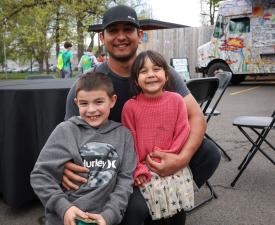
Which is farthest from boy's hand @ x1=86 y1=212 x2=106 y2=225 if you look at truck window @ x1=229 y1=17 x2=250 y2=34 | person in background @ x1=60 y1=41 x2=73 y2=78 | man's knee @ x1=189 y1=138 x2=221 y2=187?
truck window @ x1=229 y1=17 x2=250 y2=34

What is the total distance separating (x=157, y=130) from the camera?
7.29 feet

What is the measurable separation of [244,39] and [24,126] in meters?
12.6

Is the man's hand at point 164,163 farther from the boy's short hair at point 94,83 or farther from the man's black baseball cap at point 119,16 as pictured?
the man's black baseball cap at point 119,16

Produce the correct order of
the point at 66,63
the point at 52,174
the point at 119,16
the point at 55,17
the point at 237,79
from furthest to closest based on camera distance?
the point at 55,17, the point at 237,79, the point at 66,63, the point at 119,16, the point at 52,174

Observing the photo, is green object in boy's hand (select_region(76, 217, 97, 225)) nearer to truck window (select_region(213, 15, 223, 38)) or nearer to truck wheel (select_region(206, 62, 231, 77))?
truck wheel (select_region(206, 62, 231, 77))

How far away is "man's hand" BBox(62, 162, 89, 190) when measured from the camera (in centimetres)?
200

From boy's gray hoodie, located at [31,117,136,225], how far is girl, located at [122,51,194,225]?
112 mm

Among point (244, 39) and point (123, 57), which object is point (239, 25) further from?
point (123, 57)

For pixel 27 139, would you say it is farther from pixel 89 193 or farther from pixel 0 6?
pixel 0 6

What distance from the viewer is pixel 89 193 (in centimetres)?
198

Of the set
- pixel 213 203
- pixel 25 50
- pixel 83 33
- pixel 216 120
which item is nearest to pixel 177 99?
pixel 213 203

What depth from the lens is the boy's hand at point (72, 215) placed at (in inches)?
72.3

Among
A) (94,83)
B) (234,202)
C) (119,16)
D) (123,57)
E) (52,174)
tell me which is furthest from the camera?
(234,202)

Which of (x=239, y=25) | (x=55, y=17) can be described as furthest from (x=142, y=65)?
(x=55, y=17)
